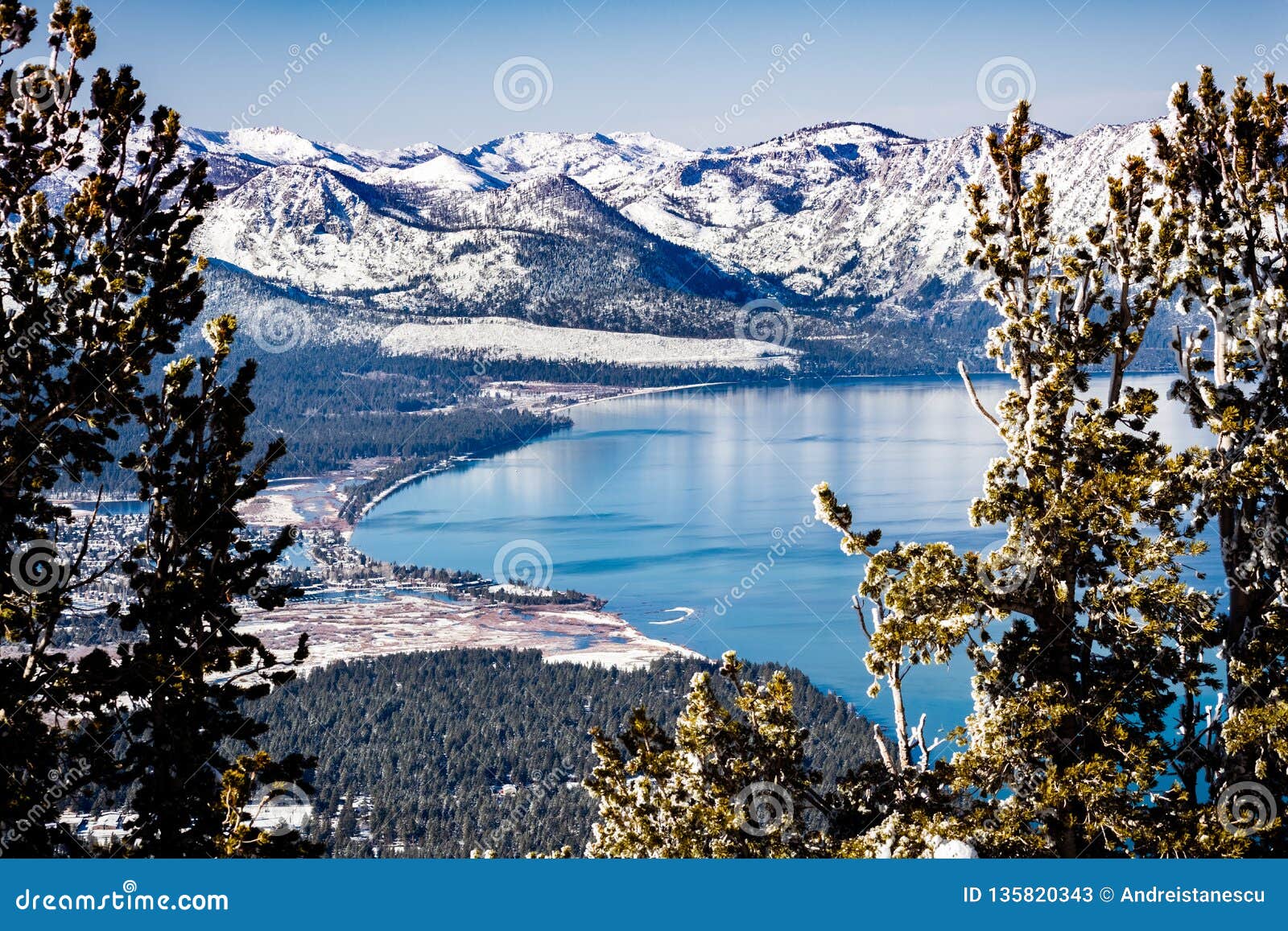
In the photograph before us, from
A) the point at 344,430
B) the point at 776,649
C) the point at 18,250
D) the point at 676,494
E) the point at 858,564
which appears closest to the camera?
the point at 18,250

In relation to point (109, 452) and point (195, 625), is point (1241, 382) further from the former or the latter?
point (109, 452)

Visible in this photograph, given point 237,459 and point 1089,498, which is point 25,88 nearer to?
point 237,459

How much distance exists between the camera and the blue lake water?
7006cm

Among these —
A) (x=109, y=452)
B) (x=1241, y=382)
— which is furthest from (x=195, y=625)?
(x=1241, y=382)

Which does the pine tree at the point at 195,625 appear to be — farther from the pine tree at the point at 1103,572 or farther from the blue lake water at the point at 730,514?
the blue lake water at the point at 730,514

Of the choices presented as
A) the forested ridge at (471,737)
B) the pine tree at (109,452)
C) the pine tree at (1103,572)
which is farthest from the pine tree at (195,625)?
the forested ridge at (471,737)

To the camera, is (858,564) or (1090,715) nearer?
(1090,715)

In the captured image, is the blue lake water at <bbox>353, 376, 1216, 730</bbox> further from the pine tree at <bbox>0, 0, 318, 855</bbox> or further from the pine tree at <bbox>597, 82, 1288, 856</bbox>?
the pine tree at <bbox>0, 0, 318, 855</bbox>

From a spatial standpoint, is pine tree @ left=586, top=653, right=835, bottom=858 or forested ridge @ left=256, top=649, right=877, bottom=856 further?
forested ridge @ left=256, top=649, right=877, bottom=856

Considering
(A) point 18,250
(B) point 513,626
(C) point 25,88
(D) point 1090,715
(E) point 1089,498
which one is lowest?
(B) point 513,626

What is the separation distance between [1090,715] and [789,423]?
157464mm

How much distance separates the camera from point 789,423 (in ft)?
545

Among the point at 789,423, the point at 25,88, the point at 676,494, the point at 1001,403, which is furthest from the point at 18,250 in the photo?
the point at 789,423

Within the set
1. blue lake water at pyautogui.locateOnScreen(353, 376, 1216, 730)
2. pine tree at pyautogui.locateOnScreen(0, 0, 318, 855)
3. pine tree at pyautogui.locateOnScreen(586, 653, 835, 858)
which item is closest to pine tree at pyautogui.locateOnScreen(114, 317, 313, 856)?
pine tree at pyautogui.locateOnScreen(0, 0, 318, 855)
